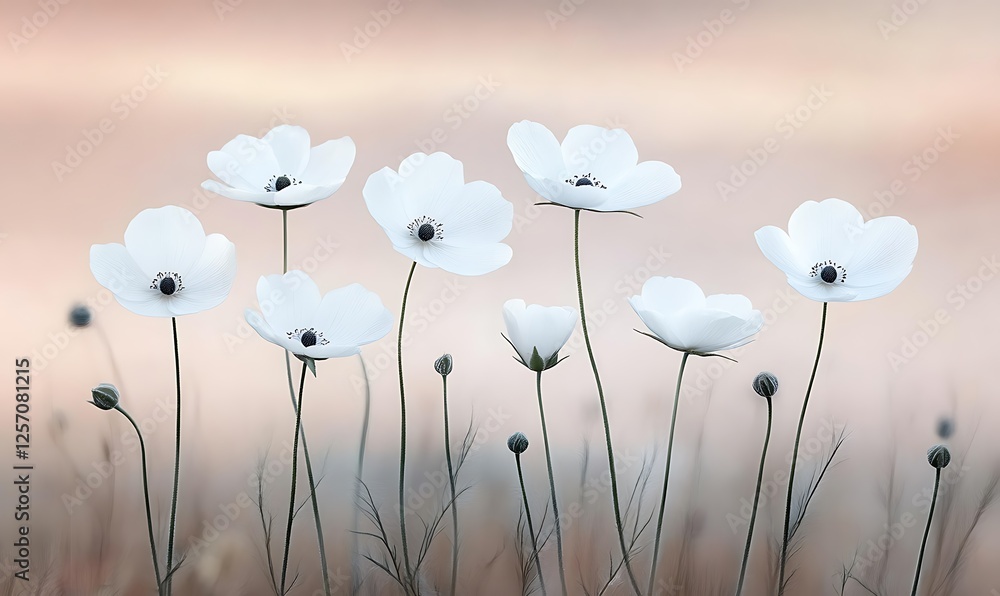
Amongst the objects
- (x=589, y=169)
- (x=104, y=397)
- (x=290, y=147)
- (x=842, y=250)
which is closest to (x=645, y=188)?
(x=589, y=169)

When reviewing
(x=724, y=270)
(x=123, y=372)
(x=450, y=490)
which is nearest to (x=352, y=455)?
(x=450, y=490)

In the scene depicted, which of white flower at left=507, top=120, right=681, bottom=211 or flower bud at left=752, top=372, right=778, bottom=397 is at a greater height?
white flower at left=507, top=120, right=681, bottom=211

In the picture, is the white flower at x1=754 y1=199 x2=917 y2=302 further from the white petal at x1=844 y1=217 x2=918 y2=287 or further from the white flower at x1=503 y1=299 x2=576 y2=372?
the white flower at x1=503 y1=299 x2=576 y2=372

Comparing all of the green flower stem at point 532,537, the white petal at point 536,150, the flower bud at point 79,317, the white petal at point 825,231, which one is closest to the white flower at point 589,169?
the white petal at point 536,150

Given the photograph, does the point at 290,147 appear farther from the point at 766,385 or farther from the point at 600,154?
the point at 766,385

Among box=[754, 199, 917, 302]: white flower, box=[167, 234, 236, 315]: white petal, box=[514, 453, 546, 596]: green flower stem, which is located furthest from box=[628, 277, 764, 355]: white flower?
box=[167, 234, 236, 315]: white petal

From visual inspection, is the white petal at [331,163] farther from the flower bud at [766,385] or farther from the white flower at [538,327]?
the flower bud at [766,385]

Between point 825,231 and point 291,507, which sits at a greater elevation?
point 825,231
